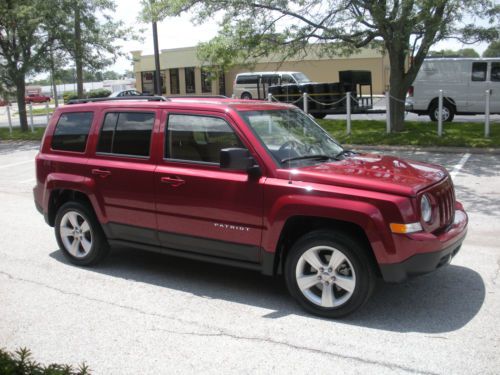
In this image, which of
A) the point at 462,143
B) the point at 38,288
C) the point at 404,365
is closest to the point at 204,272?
the point at 38,288

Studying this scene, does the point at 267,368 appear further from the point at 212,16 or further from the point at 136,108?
the point at 212,16

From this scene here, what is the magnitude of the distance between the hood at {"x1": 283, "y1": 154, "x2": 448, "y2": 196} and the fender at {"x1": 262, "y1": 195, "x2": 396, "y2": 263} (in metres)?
0.17

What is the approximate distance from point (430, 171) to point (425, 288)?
1.06m

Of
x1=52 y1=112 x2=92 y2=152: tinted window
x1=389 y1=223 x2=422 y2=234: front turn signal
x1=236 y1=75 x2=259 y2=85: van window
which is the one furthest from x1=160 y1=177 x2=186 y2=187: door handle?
x1=236 y1=75 x2=259 y2=85: van window

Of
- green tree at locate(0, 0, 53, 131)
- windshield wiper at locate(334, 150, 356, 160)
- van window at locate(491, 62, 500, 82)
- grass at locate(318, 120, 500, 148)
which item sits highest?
green tree at locate(0, 0, 53, 131)

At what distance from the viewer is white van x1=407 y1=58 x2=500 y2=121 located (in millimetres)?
19453

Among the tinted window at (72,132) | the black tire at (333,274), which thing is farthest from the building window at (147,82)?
the black tire at (333,274)

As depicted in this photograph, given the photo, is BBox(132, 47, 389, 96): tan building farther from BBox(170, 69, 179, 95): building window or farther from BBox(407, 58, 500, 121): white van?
BBox(407, 58, 500, 121): white van

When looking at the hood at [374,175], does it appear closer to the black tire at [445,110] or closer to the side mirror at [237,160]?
the side mirror at [237,160]

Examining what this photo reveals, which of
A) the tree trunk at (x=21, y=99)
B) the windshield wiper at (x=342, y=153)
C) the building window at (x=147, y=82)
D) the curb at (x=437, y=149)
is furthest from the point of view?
the building window at (x=147, y=82)

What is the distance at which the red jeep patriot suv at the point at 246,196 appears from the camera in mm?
4398

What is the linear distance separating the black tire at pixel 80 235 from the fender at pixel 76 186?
0.18 m

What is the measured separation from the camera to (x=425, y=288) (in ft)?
17.1

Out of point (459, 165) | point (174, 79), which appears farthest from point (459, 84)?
point (174, 79)
